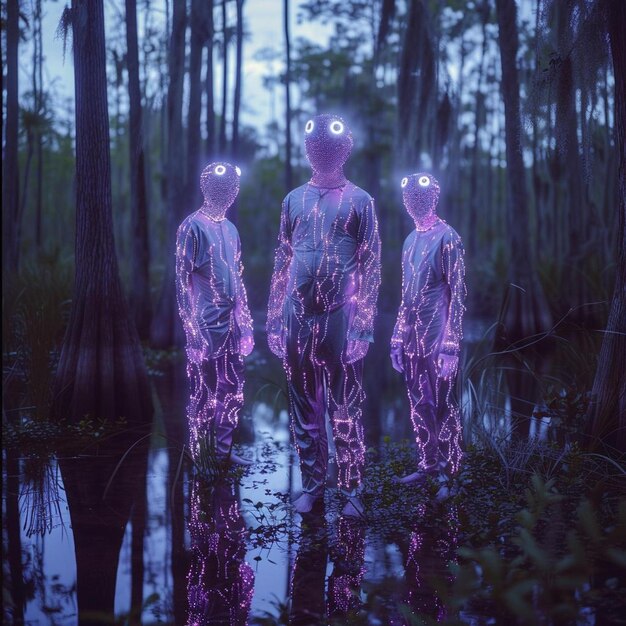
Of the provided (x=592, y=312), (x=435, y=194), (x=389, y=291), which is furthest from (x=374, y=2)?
(x=435, y=194)

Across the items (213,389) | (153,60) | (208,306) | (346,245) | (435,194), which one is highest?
(153,60)

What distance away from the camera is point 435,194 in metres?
5.08

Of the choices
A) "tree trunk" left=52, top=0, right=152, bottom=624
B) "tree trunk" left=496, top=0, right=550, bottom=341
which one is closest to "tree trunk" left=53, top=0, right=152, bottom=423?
"tree trunk" left=52, top=0, right=152, bottom=624

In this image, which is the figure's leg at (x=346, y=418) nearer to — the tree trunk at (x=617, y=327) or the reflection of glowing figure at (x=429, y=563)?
the reflection of glowing figure at (x=429, y=563)

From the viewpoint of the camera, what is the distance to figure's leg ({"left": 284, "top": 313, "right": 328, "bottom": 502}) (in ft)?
15.1

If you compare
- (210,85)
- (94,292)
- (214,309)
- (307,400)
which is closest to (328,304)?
(307,400)

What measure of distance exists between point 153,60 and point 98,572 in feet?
72.9

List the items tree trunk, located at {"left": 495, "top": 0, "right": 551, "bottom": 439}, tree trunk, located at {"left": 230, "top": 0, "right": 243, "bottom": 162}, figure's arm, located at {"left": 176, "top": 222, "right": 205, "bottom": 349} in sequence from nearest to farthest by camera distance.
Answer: figure's arm, located at {"left": 176, "top": 222, "right": 205, "bottom": 349}, tree trunk, located at {"left": 495, "top": 0, "right": 551, "bottom": 439}, tree trunk, located at {"left": 230, "top": 0, "right": 243, "bottom": 162}

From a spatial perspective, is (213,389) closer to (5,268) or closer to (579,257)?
(5,268)

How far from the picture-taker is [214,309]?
5.45 meters

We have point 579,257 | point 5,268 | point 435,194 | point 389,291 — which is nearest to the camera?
point 435,194

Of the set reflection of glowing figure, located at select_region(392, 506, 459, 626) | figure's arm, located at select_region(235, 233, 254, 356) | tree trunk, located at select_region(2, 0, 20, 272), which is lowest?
reflection of glowing figure, located at select_region(392, 506, 459, 626)

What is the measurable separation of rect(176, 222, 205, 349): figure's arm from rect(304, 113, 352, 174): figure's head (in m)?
1.22

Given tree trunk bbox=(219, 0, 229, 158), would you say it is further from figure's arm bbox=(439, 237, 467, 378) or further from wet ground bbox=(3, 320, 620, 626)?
figure's arm bbox=(439, 237, 467, 378)
